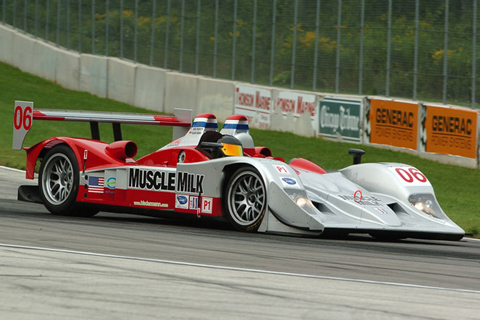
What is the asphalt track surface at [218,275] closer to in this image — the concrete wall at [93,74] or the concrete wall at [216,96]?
the concrete wall at [216,96]

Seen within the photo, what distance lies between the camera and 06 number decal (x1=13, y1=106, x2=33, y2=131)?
10.9 meters

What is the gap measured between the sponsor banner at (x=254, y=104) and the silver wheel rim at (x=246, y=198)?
51.3ft

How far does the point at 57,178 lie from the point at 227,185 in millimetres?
2298

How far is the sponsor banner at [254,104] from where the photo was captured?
994 inches

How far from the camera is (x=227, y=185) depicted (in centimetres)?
953

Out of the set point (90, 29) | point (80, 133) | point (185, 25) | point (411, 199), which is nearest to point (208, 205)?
point (411, 199)

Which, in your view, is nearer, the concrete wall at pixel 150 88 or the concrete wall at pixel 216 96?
the concrete wall at pixel 216 96

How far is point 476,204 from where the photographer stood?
15.1 meters

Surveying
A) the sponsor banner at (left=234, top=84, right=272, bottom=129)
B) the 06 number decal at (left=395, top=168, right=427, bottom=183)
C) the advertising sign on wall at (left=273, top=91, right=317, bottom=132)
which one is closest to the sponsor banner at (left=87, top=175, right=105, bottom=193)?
the 06 number decal at (left=395, top=168, right=427, bottom=183)

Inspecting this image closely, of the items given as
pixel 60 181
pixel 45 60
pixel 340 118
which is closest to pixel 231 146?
pixel 60 181

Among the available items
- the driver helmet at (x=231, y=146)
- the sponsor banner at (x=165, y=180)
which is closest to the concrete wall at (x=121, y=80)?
the sponsor banner at (x=165, y=180)

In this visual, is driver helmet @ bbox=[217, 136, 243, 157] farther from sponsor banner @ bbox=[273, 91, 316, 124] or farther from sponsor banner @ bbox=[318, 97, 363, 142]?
sponsor banner @ bbox=[273, 91, 316, 124]

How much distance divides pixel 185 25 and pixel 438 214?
2003 cm

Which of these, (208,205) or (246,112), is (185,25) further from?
(208,205)
